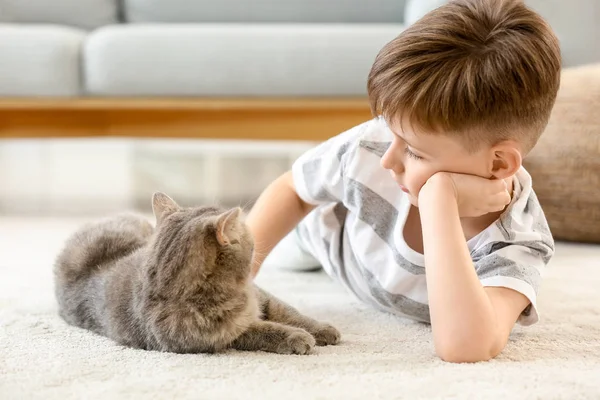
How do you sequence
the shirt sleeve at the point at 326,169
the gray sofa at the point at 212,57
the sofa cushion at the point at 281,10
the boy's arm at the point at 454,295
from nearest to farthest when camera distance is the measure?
the boy's arm at the point at 454,295
the shirt sleeve at the point at 326,169
the gray sofa at the point at 212,57
the sofa cushion at the point at 281,10

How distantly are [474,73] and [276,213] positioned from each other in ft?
1.66

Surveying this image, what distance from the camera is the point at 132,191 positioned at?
288 centimetres

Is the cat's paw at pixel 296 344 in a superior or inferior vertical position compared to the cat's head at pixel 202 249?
inferior

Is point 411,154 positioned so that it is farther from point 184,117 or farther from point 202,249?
point 184,117

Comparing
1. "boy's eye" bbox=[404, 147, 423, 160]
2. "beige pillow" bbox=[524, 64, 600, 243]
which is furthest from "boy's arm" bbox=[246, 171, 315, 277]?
"beige pillow" bbox=[524, 64, 600, 243]

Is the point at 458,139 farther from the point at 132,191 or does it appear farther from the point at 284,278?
the point at 132,191

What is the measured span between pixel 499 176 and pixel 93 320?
2.08ft

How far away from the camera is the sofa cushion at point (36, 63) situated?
7.68 feet

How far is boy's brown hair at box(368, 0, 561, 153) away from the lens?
96 centimetres

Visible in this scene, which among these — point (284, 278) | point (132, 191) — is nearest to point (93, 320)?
point (284, 278)

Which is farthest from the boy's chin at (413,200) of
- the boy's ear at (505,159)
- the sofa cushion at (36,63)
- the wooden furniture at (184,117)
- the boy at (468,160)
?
the sofa cushion at (36,63)

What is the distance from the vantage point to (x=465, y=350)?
37.8 inches

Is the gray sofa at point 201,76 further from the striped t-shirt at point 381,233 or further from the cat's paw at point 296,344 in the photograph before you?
the cat's paw at point 296,344

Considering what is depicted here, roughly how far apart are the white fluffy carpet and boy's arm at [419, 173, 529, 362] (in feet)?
0.09
